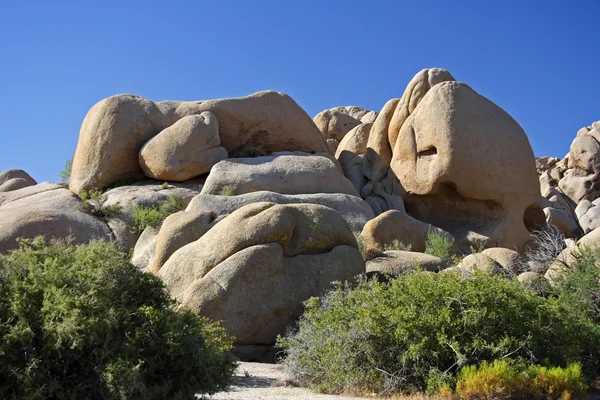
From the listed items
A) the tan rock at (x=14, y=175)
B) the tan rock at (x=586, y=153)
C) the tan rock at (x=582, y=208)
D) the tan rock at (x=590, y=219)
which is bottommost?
the tan rock at (x=590, y=219)

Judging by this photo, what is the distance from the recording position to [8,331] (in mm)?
6449

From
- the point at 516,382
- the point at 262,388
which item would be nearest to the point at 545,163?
the point at 516,382

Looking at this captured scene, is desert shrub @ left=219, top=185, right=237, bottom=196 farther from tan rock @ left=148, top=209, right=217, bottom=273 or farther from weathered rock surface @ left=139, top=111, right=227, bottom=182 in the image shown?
tan rock @ left=148, top=209, right=217, bottom=273

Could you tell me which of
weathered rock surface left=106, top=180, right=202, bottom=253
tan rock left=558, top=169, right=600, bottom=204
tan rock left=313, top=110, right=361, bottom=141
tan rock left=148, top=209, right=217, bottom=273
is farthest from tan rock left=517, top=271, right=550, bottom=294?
tan rock left=558, top=169, right=600, bottom=204

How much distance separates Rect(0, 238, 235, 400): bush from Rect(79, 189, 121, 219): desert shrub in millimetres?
13653

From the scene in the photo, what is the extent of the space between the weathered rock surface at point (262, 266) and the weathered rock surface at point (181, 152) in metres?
A: 9.85

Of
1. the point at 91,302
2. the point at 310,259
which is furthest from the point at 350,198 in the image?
the point at 91,302

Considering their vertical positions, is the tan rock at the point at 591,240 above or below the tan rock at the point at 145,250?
above

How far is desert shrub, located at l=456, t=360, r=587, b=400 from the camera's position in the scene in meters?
7.86

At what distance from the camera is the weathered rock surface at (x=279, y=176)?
2127 centimetres

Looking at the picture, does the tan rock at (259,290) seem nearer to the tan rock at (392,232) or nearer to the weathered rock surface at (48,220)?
the tan rock at (392,232)

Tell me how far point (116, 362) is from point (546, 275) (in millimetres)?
9188

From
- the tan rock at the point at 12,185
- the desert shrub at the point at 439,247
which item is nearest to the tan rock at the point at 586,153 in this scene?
the desert shrub at the point at 439,247

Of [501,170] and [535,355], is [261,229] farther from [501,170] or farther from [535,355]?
[501,170]
